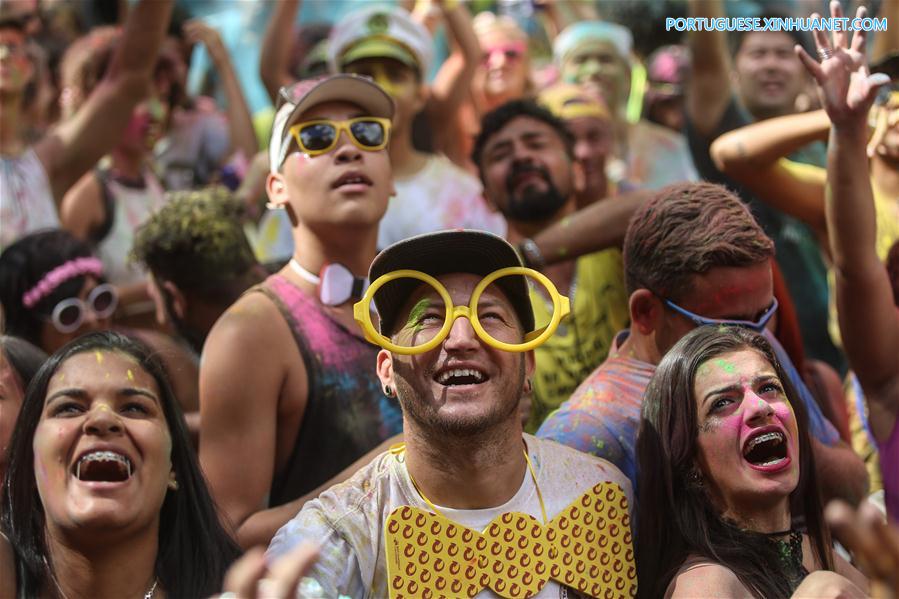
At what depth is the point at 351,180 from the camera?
4.28 meters

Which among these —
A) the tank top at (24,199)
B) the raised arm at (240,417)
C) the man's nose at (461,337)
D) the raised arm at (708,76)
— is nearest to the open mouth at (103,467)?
the raised arm at (240,417)

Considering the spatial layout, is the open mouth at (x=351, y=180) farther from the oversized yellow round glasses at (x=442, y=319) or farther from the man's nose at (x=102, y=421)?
the man's nose at (x=102, y=421)

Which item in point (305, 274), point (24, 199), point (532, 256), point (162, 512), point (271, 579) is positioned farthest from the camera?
point (24, 199)

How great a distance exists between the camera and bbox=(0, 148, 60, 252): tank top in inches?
213

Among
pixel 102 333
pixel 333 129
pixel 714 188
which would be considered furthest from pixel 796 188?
pixel 102 333

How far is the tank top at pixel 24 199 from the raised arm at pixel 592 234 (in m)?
2.05

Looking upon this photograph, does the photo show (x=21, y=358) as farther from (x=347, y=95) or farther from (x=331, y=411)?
(x=347, y=95)

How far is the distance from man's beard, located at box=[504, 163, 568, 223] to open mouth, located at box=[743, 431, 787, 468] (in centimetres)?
210

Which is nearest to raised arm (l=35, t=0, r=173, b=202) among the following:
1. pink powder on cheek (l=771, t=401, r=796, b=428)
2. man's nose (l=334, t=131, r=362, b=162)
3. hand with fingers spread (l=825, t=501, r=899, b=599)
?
man's nose (l=334, t=131, r=362, b=162)

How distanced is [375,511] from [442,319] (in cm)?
47

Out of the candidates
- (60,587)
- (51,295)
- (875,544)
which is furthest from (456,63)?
(875,544)

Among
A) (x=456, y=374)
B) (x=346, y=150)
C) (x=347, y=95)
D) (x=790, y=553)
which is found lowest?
(x=790, y=553)

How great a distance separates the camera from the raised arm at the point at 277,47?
6.50m

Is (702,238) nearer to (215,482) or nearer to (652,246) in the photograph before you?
(652,246)
